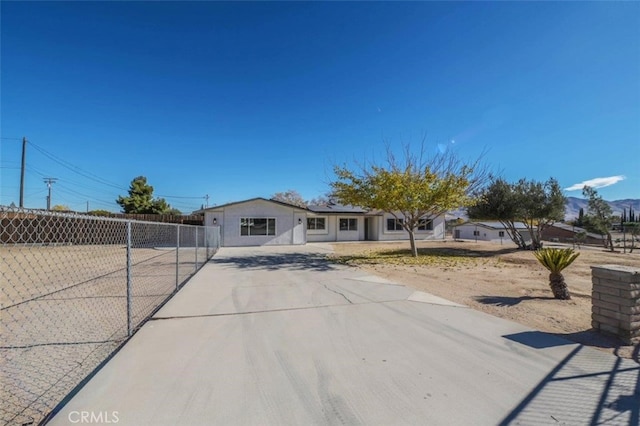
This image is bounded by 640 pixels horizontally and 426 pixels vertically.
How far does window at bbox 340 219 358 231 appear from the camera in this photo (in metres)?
25.3

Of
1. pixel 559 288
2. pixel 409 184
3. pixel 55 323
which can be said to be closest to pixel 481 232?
pixel 409 184

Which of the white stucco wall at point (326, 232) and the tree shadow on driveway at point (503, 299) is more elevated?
the white stucco wall at point (326, 232)

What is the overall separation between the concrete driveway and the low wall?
2.38ft

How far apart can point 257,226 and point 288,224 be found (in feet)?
7.46

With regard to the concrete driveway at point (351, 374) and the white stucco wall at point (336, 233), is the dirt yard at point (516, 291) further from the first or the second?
the white stucco wall at point (336, 233)

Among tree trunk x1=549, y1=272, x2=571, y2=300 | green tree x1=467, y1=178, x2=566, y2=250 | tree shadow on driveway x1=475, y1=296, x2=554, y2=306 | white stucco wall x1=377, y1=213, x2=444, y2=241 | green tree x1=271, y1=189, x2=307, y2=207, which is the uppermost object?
green tree x1=271, y1=189, x2=307, y2=207

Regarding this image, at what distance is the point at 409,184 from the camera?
12.8 meters

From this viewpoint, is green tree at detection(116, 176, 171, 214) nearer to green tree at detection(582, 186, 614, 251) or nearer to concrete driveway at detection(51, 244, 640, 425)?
concrete driveway at detection(51, 244, 640, 425)

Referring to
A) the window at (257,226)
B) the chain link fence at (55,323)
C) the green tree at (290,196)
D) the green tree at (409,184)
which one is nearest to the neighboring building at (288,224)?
the window at (257,226)

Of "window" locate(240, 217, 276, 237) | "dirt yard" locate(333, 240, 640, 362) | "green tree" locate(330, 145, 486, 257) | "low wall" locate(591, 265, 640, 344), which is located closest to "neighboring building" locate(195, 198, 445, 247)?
"window" locate(240, 217, 276, 237)
